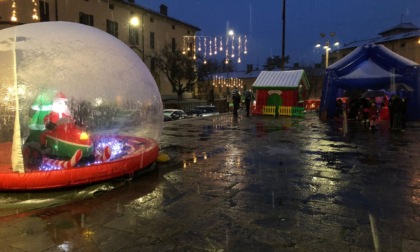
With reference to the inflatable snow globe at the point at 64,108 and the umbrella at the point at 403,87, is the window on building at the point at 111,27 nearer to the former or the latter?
the umbrella at the point at 403,87

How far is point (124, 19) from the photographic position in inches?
1465

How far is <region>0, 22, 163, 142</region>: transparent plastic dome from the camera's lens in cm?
635

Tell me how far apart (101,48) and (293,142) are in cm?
726

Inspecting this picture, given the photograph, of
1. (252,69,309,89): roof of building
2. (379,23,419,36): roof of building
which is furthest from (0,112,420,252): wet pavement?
(379,23,419,36): roof of building

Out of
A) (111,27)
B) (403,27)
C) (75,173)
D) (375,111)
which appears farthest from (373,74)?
(403,27)

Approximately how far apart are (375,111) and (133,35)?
2947cm

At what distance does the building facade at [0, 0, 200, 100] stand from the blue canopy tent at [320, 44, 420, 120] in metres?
14.5

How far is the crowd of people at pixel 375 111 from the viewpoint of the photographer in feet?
49.6

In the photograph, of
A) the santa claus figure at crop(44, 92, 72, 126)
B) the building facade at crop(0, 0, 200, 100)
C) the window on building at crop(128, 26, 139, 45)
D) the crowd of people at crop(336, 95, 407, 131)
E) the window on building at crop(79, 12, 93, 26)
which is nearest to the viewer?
the santa claus figure at crop(44, 92, 72, 126)

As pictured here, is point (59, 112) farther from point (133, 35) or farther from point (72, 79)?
point (133, 35)

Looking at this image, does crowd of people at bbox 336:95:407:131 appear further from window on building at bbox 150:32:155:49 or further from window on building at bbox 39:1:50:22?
window on building at bbox 150:32:155:49

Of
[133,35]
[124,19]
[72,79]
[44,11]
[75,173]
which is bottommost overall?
[75,173]

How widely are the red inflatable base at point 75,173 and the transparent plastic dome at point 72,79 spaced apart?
76 centimetres

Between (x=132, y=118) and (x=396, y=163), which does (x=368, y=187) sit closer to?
(x=396, y=163)
